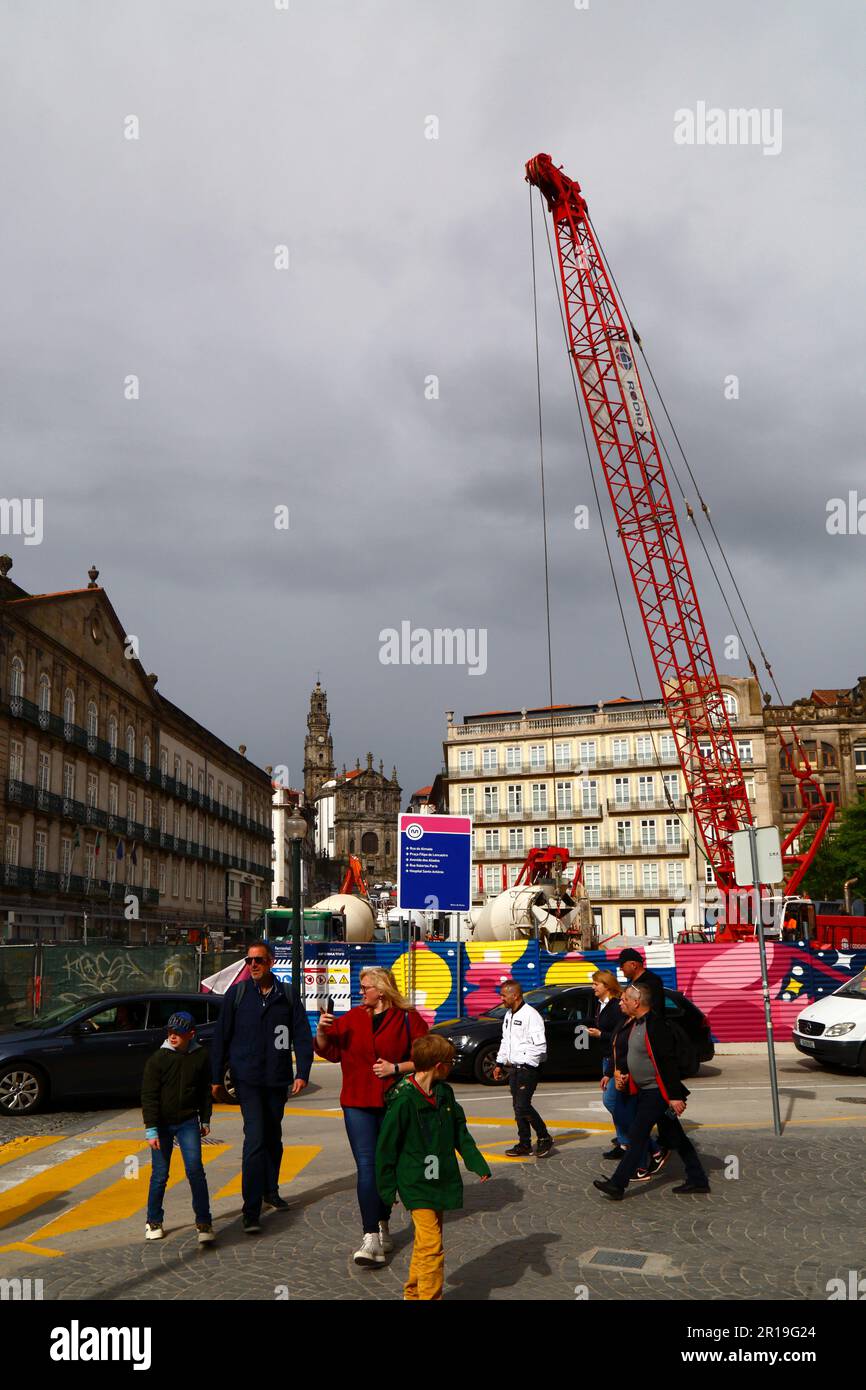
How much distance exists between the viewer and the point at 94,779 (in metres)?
46.9

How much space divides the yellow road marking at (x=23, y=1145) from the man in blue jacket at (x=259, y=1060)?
14.3 ft

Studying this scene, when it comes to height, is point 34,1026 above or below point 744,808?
below

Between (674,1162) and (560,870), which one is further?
(560,870)

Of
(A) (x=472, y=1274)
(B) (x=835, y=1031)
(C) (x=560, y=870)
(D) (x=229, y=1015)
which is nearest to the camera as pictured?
(A) (x=472, y=1274)

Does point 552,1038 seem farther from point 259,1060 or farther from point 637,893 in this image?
point 637,893

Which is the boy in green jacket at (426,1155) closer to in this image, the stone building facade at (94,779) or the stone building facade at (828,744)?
the stone building facade at (94,779)

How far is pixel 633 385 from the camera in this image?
37750 mm

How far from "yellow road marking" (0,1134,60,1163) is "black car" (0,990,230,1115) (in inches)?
46.9

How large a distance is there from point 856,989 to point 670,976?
16.0 feet

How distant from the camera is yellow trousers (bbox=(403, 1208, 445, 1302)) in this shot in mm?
5484

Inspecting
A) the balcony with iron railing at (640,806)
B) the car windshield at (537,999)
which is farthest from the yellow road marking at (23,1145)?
the balcony with iron railing at (640,806)

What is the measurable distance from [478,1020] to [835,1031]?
5.23 meters
